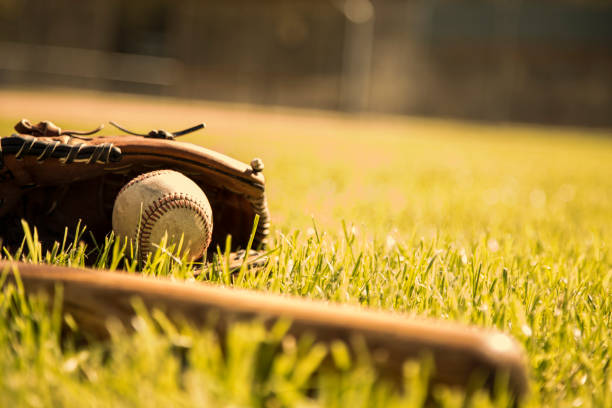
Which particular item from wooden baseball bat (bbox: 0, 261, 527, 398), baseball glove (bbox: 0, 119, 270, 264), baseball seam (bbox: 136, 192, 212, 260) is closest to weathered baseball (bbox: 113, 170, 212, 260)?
baseball seam (bbox: 136, 192, 212, 260)

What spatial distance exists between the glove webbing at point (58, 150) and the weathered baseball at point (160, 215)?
0.16 meters

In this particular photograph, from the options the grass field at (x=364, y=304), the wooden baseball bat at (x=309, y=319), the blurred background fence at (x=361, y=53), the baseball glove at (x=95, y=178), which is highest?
the blurred background fence at (x=361, y=53)

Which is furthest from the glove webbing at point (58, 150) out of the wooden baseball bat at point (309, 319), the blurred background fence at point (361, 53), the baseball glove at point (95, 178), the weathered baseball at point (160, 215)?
the blurred background fence at point (361, 53)

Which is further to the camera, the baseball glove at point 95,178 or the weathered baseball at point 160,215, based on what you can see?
the baseball glove at point 95,178

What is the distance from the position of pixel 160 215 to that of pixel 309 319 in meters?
0.96

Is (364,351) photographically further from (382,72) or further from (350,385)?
(382,72)

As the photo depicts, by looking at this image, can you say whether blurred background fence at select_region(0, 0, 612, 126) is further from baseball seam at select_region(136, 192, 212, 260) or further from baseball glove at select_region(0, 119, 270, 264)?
baseball seam at select_region(136, 192, 212, 260)

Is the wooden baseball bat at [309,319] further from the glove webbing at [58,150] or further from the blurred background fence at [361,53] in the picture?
the blurred background fence at [361,53]

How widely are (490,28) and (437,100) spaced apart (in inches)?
126

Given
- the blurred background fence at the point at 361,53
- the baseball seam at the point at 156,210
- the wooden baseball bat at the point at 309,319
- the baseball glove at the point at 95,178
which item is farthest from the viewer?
the blurred background fence at the point at 361,53

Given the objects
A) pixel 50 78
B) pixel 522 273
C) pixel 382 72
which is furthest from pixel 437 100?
pixel 522 273

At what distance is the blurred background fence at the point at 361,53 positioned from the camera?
2239 cm

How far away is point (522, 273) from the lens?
6.94 ft

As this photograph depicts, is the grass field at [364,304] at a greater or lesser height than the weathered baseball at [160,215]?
lesser
